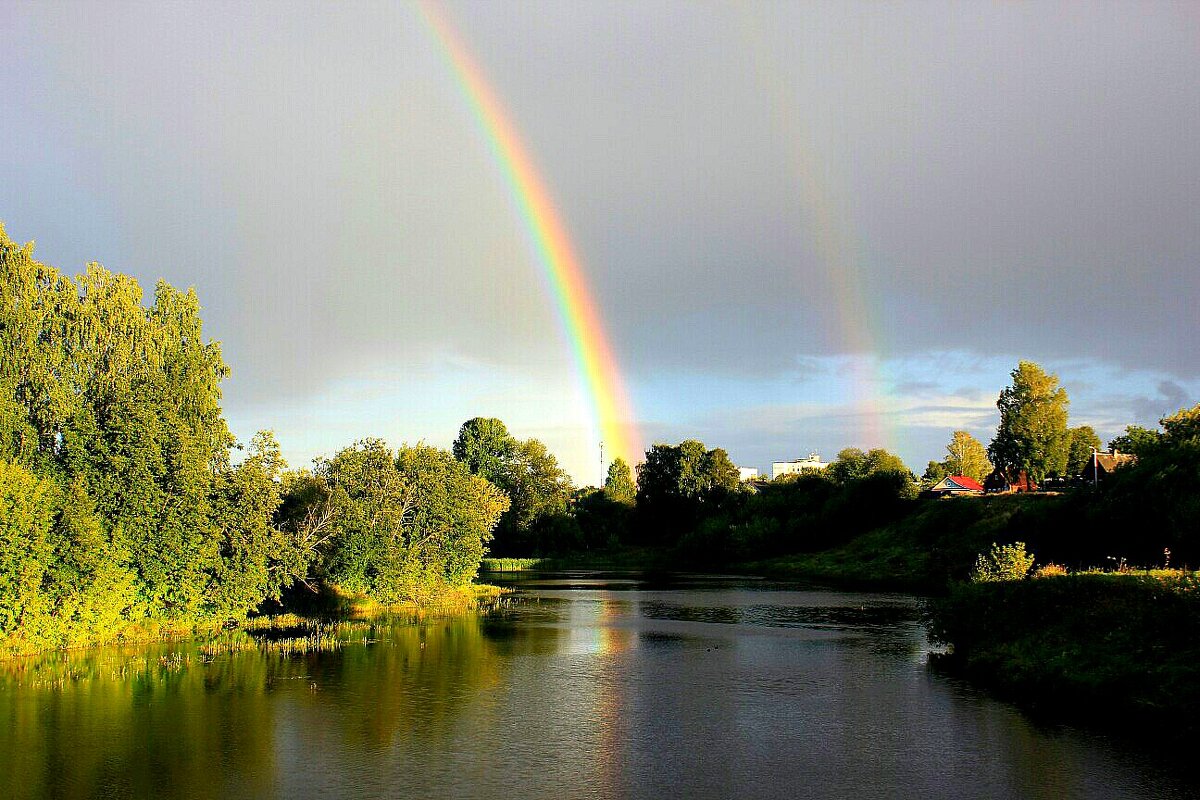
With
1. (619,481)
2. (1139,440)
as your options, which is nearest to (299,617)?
(1139,440)

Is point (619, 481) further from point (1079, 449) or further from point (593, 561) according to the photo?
point (1079, 449)

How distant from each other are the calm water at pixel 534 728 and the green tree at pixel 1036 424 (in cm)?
7747

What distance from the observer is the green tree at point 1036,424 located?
371 ft

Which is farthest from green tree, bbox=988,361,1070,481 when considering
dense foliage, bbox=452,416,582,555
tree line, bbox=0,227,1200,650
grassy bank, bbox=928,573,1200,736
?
grassy bank, bbox=928,573,1200,736

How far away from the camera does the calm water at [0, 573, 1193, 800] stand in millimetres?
21547

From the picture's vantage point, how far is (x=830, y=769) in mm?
23109

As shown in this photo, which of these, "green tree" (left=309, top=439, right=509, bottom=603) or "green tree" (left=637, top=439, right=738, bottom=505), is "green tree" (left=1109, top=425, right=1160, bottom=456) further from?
"green tree" (left=637, top=439, right=738, bottom=505)

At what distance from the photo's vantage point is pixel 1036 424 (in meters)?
113

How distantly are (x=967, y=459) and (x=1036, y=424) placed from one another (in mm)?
73291

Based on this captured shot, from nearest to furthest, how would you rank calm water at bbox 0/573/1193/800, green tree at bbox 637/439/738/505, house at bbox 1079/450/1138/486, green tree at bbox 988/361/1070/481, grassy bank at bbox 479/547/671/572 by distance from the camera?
calm water at bbox 0/573/1193/800, house at bbox 1079/450/1138/486, green tree at bbox 988/361/1070/481, grassy bank at bbox 479/547/671/572, green tree at bbox 637/439/738/505

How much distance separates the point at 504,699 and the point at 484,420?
417 feet

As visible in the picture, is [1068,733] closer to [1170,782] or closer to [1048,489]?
[1170,782]

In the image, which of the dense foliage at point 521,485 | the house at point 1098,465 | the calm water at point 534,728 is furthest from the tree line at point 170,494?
the dense foliage at point 521,485

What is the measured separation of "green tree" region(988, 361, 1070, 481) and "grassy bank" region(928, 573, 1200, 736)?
274 ft
